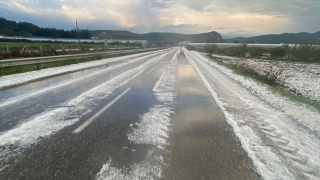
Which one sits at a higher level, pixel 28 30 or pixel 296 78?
pixel 28 30

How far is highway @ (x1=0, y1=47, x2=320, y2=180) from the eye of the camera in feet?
8.95

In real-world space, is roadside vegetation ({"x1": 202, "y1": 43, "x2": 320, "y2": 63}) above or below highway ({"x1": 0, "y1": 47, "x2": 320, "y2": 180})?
above

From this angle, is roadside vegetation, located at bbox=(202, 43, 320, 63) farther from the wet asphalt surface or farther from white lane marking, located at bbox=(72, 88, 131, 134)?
white lane marking, located at bbox=(72, 88, 131, 134)

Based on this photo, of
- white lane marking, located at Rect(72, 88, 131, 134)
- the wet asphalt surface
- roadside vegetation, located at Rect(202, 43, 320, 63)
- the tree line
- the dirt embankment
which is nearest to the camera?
the wet asphalt surface

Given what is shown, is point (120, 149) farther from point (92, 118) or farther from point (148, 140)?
point (92, 118)

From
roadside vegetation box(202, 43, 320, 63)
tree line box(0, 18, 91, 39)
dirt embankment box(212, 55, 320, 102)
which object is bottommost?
dirt embankment box(212, 55, 320, 102)

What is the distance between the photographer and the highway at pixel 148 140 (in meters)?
2.73

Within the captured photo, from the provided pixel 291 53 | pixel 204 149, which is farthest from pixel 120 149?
pixel 291 53

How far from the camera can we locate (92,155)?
3.07 meters

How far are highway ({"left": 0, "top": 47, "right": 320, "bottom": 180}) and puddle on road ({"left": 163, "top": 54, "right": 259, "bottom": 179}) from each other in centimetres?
2

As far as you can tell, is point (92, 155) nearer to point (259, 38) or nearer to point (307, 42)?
point (307, 42)

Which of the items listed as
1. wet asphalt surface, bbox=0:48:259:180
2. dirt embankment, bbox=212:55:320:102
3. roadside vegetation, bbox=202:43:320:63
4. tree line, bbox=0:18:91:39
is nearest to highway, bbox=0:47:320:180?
wet asphalt surface, bbox=0:48:259:180

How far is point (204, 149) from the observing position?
3.37 m

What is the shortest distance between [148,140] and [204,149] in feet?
3.86
